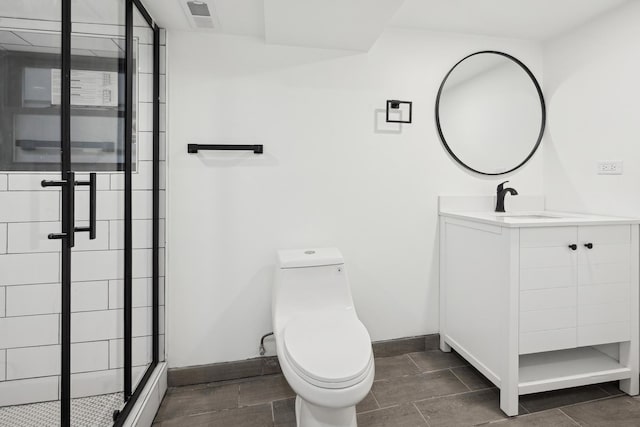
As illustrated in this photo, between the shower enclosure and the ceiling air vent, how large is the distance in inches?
8.6

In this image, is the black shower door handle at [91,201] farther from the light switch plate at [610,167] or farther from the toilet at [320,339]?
the light switch plate at [610,167]

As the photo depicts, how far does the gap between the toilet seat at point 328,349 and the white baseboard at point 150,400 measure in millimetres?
726

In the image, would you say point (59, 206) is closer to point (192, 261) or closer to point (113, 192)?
point (113, 192)

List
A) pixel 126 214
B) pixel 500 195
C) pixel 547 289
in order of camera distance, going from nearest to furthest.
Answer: pixel 126 214, pixel 547 289, pixel 500 195

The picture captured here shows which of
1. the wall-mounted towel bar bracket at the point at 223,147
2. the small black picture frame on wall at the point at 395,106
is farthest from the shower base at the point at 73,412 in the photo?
the small black picture frame on wall at the point at 395,106

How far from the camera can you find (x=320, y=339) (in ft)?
4.90

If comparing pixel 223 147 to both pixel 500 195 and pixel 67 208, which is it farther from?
pixel 500 195

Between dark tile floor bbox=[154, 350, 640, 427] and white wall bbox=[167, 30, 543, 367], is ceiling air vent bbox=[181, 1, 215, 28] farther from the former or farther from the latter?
dark tile floor bbox=[154, 350, 640, 427]

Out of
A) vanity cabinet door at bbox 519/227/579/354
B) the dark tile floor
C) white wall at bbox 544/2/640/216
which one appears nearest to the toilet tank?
the dark tile floor

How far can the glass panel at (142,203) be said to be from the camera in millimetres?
1770

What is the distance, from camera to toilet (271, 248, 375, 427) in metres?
1.26

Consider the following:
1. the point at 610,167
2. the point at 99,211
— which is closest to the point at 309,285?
the point at 99,211

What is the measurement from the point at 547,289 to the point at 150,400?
6.69 feet

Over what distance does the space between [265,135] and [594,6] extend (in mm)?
2025
